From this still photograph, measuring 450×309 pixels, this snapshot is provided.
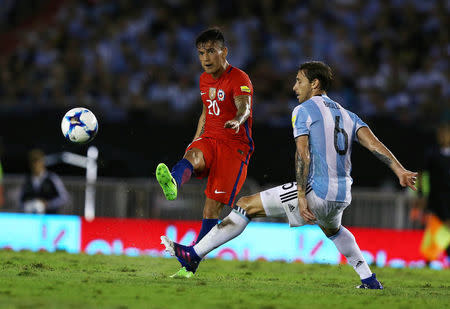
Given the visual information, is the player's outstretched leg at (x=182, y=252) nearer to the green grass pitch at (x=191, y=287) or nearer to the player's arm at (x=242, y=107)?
→ the green grass pitch at (x=191, y=287)

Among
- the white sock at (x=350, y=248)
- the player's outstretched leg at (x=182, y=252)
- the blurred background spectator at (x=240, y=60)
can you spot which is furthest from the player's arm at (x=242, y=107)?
the blurred background spectator at (x=240, y=60)

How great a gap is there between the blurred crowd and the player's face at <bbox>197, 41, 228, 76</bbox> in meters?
7.16

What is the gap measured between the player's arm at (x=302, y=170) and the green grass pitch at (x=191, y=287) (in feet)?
2.35

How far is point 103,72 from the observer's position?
17.6m

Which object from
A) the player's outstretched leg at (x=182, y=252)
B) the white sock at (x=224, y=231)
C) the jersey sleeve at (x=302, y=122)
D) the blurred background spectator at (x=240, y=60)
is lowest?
the player's outstretched leg at (x=182, y=252)

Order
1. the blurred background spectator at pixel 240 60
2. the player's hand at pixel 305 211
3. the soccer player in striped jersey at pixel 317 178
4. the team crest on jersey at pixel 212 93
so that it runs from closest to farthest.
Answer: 1. the player's hand at pixel 305 211
2. the soccer player in striped jersey at pixel 317 178
3. the team crest on jersey at pixel 212 93
4. the blurred background spectator at pixel 240 60

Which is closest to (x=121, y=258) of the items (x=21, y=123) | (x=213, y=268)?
(x=213, y=268)

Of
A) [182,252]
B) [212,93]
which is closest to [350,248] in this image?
[182,252]

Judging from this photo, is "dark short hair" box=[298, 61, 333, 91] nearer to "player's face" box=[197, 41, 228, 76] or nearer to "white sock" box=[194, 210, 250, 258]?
"player's face" box=[197, 41, 228, 76]

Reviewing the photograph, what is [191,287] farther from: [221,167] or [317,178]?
[221,167]

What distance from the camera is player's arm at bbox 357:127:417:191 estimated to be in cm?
665

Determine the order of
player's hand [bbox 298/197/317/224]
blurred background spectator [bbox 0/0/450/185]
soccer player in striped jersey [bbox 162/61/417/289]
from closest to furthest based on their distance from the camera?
player's hand [bbox 298/197/317/224] → soccer player in striped jersey [bbox 162/61/417/289] → blurred background spectator [bbox 0/0/450/185]

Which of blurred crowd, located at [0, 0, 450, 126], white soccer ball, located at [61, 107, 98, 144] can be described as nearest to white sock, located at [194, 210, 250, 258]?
white soccer ball, located at [61, 107, 98, 144]

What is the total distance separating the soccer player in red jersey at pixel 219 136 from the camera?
298 inches
